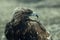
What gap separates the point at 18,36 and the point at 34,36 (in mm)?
222

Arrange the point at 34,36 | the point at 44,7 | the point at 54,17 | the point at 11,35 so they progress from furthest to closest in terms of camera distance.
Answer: the point at 44,7 < the point at 54,17 < the point at 11,35 < the point at 34,36

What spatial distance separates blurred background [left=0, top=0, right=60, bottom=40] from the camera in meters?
5.17

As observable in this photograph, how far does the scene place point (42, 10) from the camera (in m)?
6.17

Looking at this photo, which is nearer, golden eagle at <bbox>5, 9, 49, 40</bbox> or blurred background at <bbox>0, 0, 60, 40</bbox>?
golden eagle at <bbox>5, 9, 49, 40</bbox>

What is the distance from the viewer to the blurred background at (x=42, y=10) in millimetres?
5168

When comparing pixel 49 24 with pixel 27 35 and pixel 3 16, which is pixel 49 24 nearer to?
pixel 3 16

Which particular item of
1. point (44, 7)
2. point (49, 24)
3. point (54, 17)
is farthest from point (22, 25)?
point (44, 7)

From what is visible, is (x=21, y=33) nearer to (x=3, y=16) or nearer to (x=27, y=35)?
(x=27, y=35)

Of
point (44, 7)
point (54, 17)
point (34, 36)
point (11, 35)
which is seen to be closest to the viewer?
point (34, 36)

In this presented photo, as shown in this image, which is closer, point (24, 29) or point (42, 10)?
point (24, 29)

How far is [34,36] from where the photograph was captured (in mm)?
3334

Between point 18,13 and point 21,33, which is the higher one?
point 18,13

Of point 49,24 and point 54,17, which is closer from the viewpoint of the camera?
point 49,24

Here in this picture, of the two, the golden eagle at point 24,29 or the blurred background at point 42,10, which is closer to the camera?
the golden eagle at point 24,29
